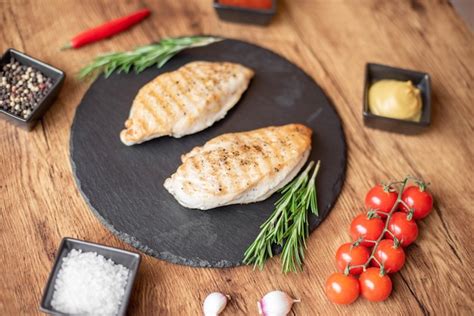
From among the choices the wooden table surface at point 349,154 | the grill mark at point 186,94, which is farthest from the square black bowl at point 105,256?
the grill mark at point 186,94

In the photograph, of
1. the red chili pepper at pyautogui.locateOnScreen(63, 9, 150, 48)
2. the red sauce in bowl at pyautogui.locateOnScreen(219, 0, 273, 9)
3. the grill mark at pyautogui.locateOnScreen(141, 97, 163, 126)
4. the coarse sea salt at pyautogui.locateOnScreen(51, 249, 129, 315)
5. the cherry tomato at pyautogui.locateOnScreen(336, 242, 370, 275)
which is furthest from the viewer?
the red sauce in bowl at pyautogui.locateOnScreen(219, 0, 273, 9)

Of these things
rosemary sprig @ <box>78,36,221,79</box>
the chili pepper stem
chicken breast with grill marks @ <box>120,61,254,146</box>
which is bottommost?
chicken breast with grill marks @ <box>120,61,254,146</box>

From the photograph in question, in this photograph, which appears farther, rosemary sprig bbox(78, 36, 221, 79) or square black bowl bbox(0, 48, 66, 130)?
rosemary sprig bbox(78, 36, 221, 79)

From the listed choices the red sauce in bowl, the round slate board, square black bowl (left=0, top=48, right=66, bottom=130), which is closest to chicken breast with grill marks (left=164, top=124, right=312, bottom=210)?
the round slate board

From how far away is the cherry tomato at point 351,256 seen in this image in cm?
301

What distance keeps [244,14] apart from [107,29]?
0.99 m

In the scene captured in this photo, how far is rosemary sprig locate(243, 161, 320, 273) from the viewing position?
3098 millimetres

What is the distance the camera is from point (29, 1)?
3.96 meters

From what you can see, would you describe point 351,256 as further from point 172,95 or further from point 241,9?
point 241,9

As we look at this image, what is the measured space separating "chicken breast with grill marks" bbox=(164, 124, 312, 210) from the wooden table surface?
0.40 m

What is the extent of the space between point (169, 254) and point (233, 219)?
0.43 m

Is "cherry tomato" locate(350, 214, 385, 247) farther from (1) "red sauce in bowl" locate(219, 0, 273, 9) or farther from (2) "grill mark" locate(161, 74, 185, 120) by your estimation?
(1) "red sauce in bowl" locate(219, 0, 273, 9)

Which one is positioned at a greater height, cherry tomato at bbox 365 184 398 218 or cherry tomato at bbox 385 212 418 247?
cherry tomato at bbox 365 184 398 218

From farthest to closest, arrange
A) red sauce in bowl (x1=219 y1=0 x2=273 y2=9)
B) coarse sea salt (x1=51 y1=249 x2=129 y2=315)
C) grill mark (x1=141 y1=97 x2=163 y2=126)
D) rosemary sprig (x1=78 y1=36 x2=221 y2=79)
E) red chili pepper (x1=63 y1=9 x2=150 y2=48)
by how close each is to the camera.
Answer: red sauce in bowl (x1=219 y1=0 x2=273 y2=9) → red chili pepper (x1=63 y1=9 x2=150 y2=48) → rosemary sprig (x1=78 y1=36 x2=221 y2=79) → grill mark (x1=141 y1=97 x2=163 y2=126) → coarse sea salt (x1=51 y1=249 x2=129 y2=315)
